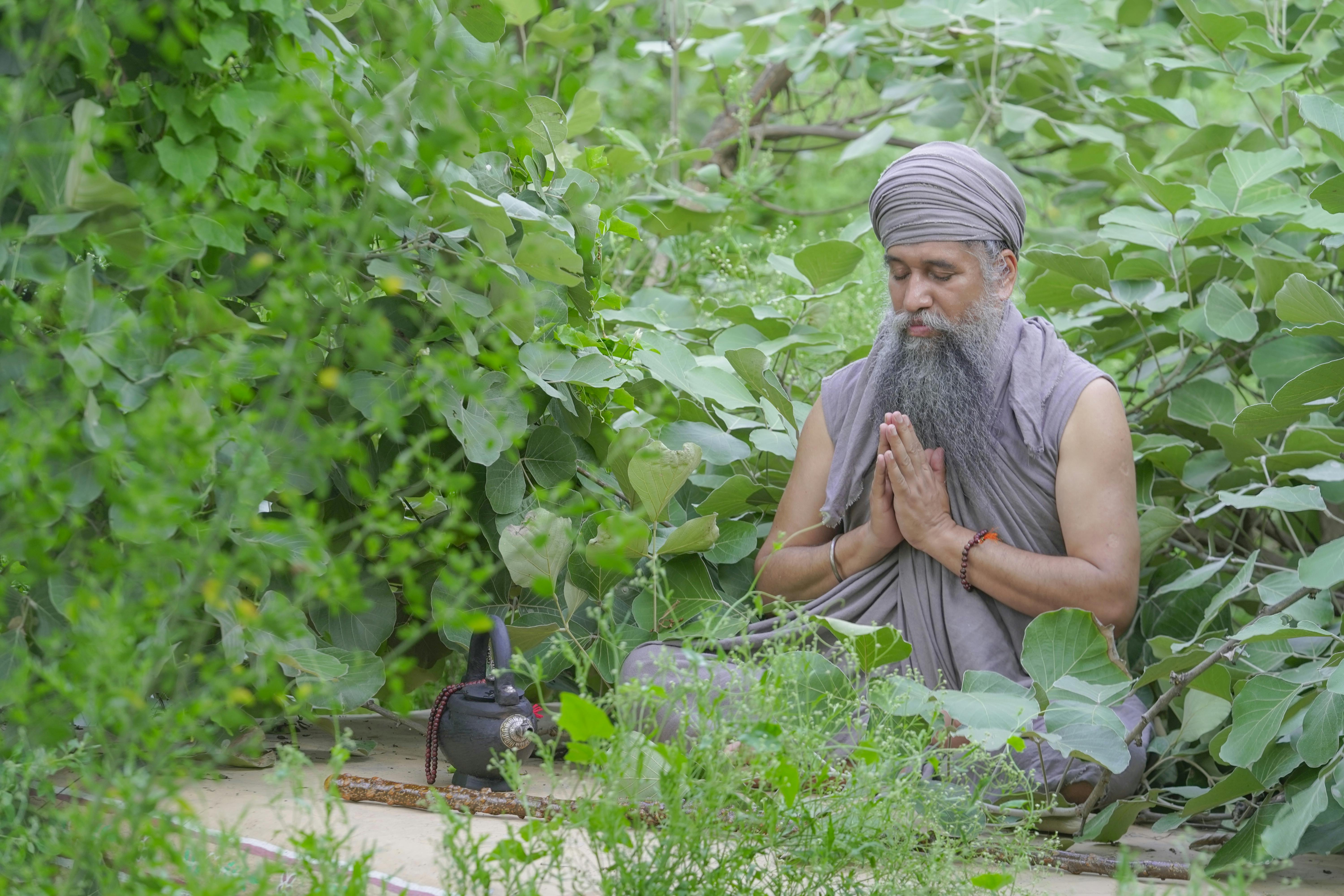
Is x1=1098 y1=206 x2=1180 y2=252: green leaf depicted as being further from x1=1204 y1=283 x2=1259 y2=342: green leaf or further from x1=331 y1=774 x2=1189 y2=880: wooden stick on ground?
x1=331 y1=774 x2=1189 y2=880: wooden stick on ground

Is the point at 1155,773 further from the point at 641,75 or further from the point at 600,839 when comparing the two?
the point at 641,75

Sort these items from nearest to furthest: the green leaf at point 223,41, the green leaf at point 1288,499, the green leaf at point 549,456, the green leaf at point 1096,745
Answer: the green leaf at point 223,41, the green leaf at point 1096,745, the green leaf at point 1288,499, the green leaf at point 549,456

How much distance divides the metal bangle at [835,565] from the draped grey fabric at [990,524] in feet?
0.06

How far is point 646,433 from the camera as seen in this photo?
179cm

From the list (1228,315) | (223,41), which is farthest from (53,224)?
(1228,315)

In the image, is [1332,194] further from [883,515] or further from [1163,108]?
[883,515]

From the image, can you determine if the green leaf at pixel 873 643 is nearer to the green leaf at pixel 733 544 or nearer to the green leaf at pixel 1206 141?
the green leaf at pixel 733 544

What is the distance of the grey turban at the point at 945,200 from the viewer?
223cm

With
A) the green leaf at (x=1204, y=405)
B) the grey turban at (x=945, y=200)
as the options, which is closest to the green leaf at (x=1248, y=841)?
the green leaf at (x=1204, y=405)

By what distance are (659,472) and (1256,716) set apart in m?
1.00

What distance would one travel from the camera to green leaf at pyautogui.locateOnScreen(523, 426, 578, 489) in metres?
2.21

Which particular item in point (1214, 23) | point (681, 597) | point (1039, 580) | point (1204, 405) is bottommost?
point (681, 597)

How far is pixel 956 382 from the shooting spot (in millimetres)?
2262

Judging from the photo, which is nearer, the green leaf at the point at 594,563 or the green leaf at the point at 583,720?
the green leaf at the point at 583,720
